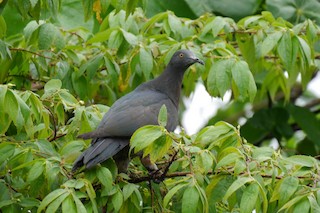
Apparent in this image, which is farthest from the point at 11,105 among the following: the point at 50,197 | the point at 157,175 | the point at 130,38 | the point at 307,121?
the point at 307,121

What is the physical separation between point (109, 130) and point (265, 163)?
91 centimetres

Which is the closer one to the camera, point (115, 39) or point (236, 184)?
point (236, 184)

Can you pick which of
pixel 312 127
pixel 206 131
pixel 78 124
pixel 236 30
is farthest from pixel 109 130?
→ pixel 312 127

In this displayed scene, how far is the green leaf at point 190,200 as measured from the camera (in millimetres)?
4277

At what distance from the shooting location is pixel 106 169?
184 inches

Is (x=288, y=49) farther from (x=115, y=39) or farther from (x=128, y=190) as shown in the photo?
(x=128, y=190)

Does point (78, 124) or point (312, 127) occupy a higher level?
point (78, 124)

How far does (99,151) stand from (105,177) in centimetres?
31

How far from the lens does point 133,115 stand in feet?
17.3

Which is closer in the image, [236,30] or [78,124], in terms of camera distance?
[78,124]

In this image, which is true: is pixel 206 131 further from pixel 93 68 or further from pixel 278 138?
pixel 278 138

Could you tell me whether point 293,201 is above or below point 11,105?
below

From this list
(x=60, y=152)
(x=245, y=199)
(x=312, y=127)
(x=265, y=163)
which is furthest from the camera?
(x=312, y=127)

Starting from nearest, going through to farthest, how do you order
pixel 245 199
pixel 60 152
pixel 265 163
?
1. pixel 245 199
2. pixel 265 163
3. pixel 60 152
